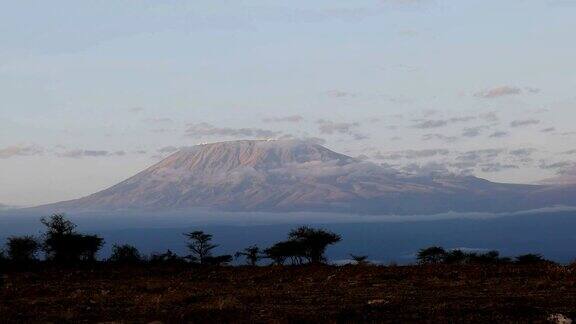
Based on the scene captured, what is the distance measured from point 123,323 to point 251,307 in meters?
3.91

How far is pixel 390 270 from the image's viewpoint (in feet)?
99.9

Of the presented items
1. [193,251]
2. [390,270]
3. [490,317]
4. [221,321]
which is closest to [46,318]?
[221,321]

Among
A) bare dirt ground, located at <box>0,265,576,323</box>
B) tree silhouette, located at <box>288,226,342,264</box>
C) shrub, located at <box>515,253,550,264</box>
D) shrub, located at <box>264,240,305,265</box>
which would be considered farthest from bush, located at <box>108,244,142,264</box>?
shrub, located at <box>515,253,550,264</box>

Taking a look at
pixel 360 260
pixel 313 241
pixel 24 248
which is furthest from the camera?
pixel 313 241

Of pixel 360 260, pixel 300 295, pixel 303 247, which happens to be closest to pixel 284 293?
pixel 300 295

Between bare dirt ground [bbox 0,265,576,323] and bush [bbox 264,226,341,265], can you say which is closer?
bare dirt ground [bbox 0,265,576,323]

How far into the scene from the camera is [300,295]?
72.9 feet

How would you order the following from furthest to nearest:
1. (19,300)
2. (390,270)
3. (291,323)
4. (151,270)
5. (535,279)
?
(151,270)
(390,270)
(535,279)
(19,300)
(291,323)

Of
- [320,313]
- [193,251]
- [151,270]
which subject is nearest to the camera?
[320,313]

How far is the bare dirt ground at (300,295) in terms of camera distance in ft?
58.7

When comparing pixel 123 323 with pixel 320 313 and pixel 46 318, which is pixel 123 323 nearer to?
pixel 46 318

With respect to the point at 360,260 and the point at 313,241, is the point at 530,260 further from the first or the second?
the point at 313,241

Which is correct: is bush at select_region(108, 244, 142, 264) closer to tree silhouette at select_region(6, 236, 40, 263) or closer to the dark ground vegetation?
tree silhouette at select_region(6, 236, 40, 263)

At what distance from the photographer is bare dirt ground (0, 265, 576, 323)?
705 inches
